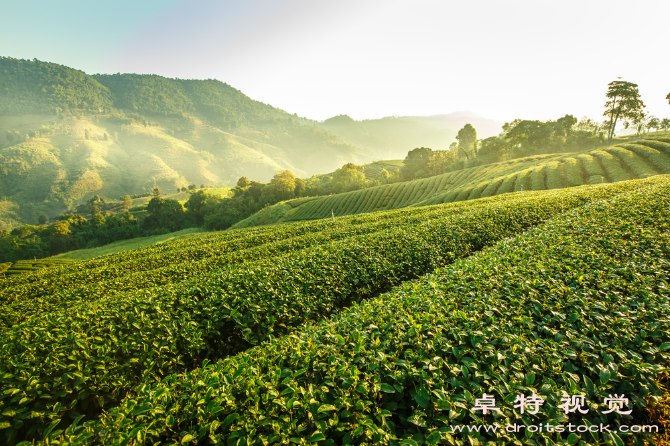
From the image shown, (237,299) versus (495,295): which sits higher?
(495,295)

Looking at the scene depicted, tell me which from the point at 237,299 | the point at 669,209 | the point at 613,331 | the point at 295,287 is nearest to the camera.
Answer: the point at 613,331

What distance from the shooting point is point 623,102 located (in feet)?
236

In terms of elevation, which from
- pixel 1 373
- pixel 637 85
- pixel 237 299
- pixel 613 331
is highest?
pixel 637 85

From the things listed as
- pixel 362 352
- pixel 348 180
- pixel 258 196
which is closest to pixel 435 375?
pixel 362 352

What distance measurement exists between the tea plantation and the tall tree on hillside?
3967 inches

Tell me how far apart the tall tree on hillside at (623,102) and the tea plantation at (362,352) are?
101m

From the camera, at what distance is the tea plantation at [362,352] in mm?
2451

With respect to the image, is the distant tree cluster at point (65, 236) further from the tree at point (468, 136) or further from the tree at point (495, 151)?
the tree at point (468, 136)

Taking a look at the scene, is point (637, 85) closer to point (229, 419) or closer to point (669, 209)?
point (669, 209)

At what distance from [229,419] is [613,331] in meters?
4.50

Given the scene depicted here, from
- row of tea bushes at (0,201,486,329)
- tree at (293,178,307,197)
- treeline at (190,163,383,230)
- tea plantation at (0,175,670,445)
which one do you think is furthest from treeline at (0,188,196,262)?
tea plantation at (0,175,670,445)

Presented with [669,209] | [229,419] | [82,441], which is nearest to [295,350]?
[229,419]

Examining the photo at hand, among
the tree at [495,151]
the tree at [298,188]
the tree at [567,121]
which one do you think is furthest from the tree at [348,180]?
the tree at [567,121]

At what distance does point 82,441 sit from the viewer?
2455 millimetres
